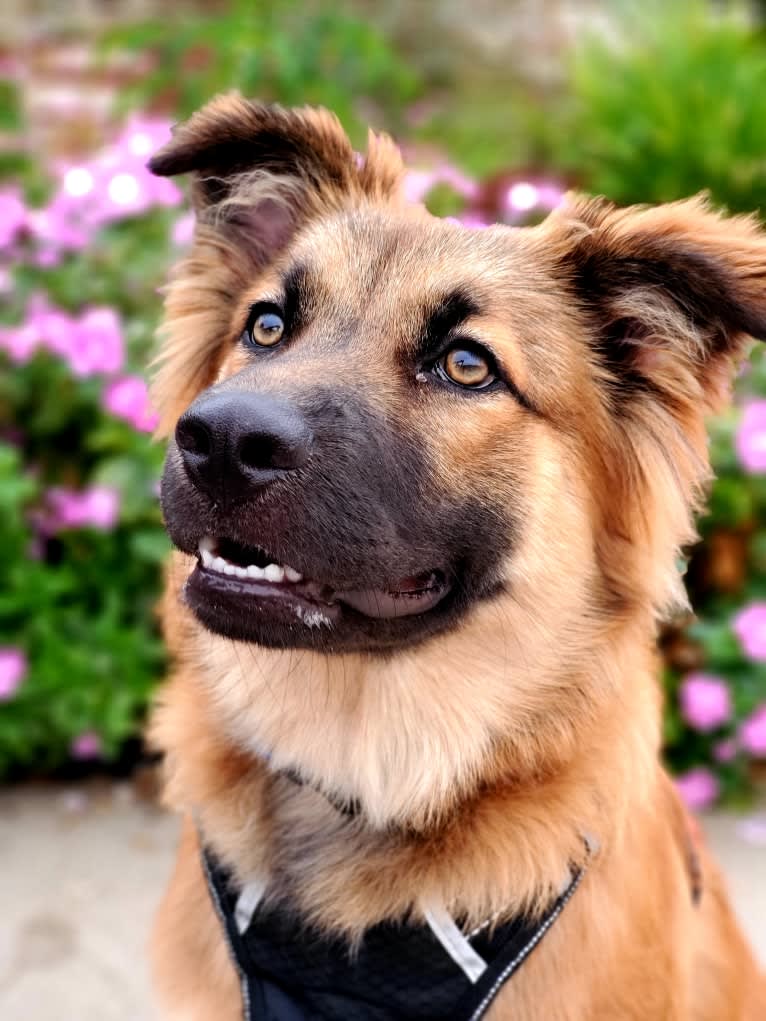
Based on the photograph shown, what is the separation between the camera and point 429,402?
225cm

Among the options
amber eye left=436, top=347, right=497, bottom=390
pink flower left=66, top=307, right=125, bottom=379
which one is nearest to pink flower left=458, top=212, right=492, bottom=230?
amber eye left=436, top=347, right=497, bottom=390

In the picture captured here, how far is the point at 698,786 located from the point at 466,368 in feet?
8.27

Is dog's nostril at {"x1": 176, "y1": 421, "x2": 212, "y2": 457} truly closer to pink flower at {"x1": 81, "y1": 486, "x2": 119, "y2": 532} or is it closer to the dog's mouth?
the dog's mouth

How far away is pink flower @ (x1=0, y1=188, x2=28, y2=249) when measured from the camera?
4254mm

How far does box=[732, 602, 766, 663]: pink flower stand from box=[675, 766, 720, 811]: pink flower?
53 cm

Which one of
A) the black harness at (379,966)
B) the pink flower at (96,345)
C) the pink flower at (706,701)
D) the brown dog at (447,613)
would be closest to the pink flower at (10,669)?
the pink flower at (96,345)

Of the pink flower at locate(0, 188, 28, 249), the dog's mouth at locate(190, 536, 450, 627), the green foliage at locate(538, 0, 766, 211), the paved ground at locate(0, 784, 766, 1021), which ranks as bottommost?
the paved ground at locate(0, 784, 766, 1021)

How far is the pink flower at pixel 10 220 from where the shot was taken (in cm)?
425

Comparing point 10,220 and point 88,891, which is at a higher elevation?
point 10,220

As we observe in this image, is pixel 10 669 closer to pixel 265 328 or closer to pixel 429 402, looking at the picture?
pixel 265 328

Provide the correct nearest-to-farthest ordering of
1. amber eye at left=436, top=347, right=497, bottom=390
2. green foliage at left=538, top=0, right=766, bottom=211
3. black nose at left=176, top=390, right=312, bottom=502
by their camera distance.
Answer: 1. black nose at left=176, top=390, right=312, bottom=502
2. amber eye at left=436, top=347, right=497, bottom=390
3. green foliage at left=538, top=0, right=766, bottom=211

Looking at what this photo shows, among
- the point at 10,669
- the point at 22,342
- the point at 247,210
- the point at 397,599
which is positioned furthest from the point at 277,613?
the point at 22,342

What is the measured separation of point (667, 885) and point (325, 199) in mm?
1816

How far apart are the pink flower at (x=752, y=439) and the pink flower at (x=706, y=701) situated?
808 mm
